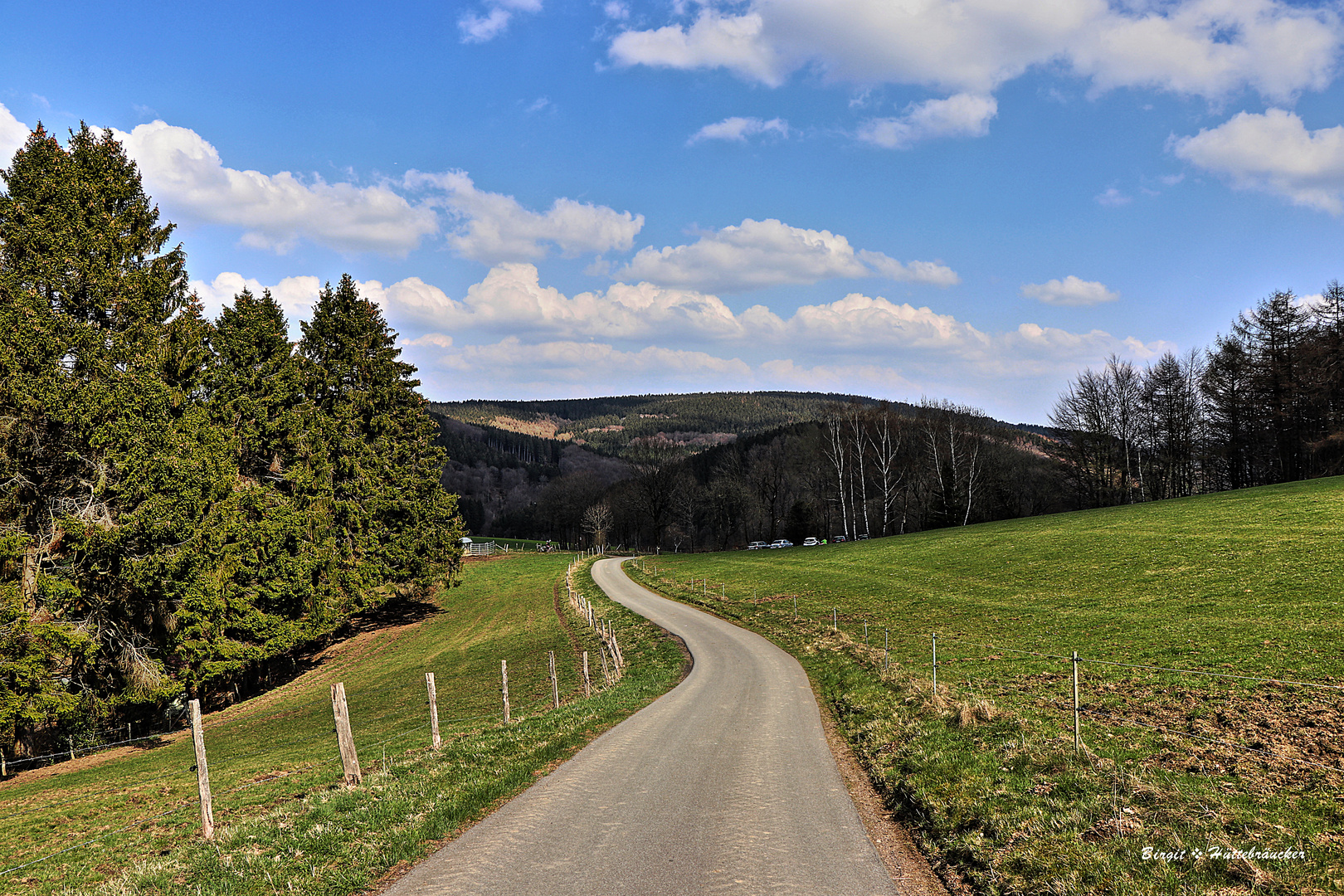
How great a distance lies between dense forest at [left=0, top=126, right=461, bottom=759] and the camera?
20.6 m

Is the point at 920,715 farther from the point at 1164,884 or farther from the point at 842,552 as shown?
the point at 842,552

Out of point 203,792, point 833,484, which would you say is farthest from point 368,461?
point 833,484

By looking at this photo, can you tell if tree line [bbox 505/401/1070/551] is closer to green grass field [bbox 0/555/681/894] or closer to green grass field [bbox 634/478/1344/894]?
green grass field [bbox 634/478/1344/894]

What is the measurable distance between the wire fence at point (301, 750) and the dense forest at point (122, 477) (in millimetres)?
2898

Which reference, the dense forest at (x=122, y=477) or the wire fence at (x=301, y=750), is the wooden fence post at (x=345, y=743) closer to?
the wire fence at (x=301, y=750)

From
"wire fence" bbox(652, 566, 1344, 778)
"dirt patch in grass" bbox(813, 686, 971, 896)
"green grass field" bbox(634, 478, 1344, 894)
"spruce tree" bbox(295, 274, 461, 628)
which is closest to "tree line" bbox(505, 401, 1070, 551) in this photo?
"green grass field" bbox(634, 478, 1344, 894)

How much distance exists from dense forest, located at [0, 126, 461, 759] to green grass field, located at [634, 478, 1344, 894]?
22.2 meters

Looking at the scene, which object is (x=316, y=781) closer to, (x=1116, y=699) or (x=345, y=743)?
(x=345, y=743)

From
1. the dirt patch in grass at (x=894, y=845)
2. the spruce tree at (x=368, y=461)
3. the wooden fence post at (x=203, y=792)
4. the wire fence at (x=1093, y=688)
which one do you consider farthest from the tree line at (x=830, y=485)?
the wooden fence post at (x=203, y=792)

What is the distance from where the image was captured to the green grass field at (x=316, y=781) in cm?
783

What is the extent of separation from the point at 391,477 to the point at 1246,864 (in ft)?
139

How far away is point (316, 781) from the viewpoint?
12852 mm

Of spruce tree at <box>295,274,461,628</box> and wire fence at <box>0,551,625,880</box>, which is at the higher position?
spruce tree at <box>295,274,461,628</box>

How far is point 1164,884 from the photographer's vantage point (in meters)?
5.96
